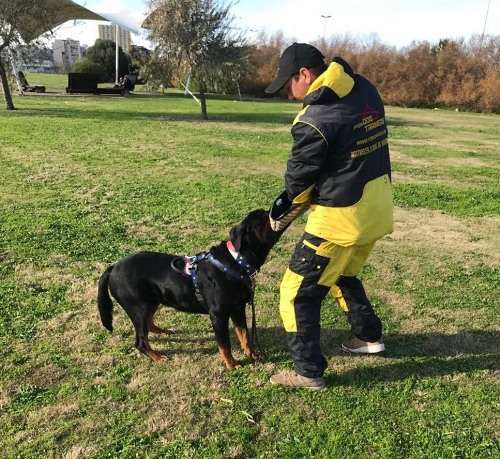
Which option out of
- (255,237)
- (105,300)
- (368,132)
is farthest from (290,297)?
(105,300)

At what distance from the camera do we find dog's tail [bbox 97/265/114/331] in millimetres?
3377

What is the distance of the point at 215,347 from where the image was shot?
357 centimetres

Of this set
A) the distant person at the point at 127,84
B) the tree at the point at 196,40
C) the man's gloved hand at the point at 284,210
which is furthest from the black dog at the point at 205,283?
the distant person at the point at 127,84

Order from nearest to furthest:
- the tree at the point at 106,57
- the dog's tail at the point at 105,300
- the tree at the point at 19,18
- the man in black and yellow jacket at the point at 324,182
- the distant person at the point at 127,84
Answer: the man in black and yellow jacket at the point at 324,182 → the dog's tail at the point at 105,300 → the tree at the point at 19,18 → the distant person at the point at 127,84 → the tree at the point at 106,57

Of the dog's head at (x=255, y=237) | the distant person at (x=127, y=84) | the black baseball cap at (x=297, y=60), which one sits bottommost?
the dog's head at (x=255, y=237)

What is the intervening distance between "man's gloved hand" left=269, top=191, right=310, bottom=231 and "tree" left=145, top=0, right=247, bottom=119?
17.0 meters

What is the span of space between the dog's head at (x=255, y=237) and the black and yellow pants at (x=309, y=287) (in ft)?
0.71

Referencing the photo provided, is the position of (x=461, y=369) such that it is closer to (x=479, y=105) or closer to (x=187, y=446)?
(x=187, y=446)

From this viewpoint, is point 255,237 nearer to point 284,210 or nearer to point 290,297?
point 284,210

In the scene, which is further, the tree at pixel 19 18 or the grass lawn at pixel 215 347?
the tree at pixel 19 18

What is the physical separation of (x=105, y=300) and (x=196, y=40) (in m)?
17.1

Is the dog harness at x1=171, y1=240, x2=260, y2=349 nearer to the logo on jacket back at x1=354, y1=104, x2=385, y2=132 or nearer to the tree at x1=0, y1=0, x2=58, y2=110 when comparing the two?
the logo on jacket back at x1=354, y1=104, x2=385, y2=132

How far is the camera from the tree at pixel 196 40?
60.4 ft

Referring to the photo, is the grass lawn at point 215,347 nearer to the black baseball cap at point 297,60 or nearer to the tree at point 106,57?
the black baseball cap at point 297,60
